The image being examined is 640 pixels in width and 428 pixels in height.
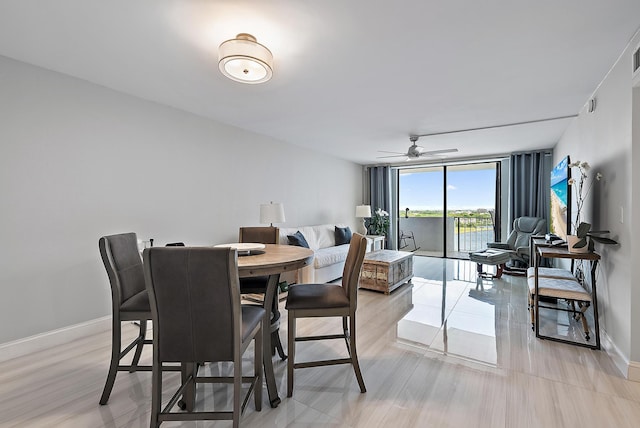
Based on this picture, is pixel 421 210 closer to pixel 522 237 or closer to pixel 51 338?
pixel 522 237

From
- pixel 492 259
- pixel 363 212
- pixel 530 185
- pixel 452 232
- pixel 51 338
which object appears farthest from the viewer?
pixel 452 232

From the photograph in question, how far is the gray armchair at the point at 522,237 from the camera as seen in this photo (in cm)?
518

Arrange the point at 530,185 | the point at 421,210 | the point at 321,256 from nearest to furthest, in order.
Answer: the point at 321,256 → the point at 530,185 → the point at 421,210

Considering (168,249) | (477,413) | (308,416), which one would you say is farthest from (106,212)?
(477,413)

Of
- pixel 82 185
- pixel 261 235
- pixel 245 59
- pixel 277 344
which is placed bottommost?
pixel 277 344

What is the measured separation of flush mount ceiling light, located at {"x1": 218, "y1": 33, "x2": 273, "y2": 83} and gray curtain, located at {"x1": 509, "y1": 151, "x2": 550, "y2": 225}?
5887 mm

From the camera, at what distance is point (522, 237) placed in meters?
5.48

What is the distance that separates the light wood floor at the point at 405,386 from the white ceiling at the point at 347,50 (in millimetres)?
2384

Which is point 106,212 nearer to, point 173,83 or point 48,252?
point 48,252

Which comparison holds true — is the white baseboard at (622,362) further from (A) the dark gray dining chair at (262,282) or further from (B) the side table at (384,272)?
(A) the dark gray dining chair at (262,282)

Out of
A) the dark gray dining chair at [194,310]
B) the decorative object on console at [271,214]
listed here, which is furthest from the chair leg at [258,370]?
the decorative object on console at [271,214]

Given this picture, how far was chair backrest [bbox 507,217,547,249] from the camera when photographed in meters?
5.35

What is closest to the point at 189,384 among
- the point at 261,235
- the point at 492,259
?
the point at 261,235

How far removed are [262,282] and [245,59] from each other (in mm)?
1671
